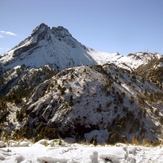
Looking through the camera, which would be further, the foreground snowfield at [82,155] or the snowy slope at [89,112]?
the snowy slope at [89,112]

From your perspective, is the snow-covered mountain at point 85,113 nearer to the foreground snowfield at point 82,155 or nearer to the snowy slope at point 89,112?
the snowy slope at point 89,112

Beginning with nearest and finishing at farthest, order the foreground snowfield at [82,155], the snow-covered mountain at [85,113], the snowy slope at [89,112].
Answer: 1. the foreground snowfield at [82,155]
2. the snow-covered mountain at [85,113]
3. the snowy slope at [89,112]


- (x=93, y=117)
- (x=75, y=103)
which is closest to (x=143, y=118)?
(x=93, y=117)

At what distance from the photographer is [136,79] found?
54750mm

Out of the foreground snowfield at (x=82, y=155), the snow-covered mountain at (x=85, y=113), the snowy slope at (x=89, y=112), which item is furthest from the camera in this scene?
the snowy slope at (x=89, y=112)

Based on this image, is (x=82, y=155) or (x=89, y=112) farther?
(x=89, y=112)

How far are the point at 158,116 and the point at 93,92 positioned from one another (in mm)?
14613

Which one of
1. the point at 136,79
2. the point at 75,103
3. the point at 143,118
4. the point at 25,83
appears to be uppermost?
the point at 25,83

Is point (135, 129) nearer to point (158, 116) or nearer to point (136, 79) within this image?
point (158, 116)

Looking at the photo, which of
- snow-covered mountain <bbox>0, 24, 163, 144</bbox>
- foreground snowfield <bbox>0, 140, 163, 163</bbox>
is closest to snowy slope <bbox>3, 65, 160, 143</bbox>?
snow-covered mountain <bbox>0, 24, 163, 144</bbox>

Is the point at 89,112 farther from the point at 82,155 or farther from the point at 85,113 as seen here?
the point at 82,155

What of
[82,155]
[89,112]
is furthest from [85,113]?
[82,155]

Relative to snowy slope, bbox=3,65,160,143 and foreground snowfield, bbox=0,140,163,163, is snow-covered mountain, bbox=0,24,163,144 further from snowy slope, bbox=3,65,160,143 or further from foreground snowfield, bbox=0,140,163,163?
foreground snowfield, bbox=0,140,163,163

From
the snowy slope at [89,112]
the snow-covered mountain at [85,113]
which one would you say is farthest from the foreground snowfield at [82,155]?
the snowy slope at [89,112]
